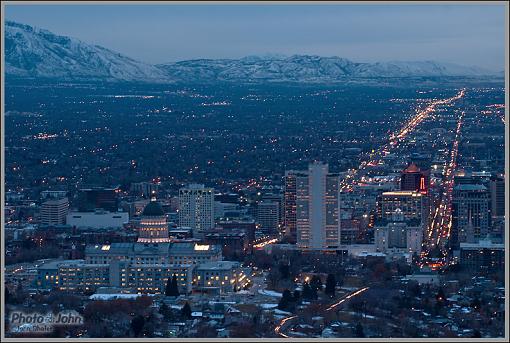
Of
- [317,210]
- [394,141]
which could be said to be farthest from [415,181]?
[394,141]

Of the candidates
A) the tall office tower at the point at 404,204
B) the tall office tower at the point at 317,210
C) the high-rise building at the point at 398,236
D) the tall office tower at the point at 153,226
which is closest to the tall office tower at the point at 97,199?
the tall office tower at the point at 153,226

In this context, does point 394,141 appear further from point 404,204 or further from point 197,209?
point 197,209

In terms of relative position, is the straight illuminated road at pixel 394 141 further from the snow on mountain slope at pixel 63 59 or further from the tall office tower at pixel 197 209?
the snow on mountain slope at pixel 63 59

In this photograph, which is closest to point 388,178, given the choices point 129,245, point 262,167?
Result: point 262,167

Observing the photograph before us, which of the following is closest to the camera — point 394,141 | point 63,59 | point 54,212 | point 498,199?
point 498,199

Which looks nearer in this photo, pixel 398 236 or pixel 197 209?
pixel 398 236

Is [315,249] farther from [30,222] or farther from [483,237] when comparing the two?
[30,222]

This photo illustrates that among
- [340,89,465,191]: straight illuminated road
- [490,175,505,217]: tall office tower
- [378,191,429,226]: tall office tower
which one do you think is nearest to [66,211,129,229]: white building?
[378,191,429,226]: tall office tower
